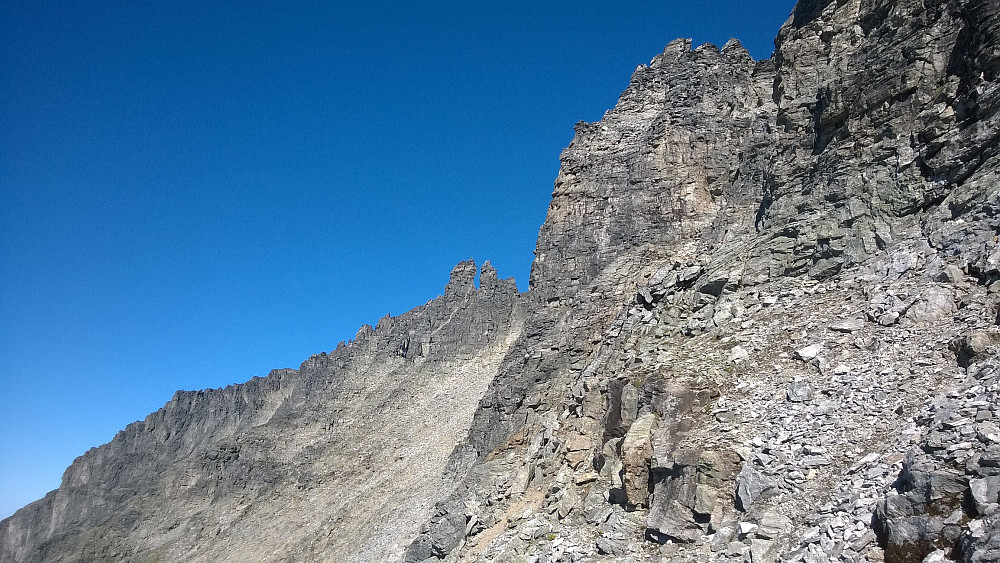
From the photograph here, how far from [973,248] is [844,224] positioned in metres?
4.55

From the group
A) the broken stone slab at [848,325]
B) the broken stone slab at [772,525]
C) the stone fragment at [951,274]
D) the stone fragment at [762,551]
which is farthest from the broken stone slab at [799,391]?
the stone fragment at [951,274]

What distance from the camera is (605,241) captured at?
120 feet

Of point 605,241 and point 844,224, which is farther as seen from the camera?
point 605,241

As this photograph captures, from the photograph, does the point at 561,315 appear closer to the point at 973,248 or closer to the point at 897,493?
the point at 973,248

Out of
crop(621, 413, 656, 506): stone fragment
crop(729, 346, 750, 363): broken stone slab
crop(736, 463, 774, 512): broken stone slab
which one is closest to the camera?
crop(736, 463, 774, 512): broken stone slab

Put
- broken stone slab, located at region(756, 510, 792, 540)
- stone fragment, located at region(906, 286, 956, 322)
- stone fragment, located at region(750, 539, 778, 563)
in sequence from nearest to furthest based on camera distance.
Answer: stone fragment, located at region(750, 539, 778, 563)
broken stone slab, located at region(756, 510, 792, 540)
stone fragment, located at region(906, 286, 956, 322)

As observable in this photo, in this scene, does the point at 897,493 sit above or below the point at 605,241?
below

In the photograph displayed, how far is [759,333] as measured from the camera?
63.2ft

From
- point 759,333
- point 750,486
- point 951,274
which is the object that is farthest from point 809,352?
point 750,486

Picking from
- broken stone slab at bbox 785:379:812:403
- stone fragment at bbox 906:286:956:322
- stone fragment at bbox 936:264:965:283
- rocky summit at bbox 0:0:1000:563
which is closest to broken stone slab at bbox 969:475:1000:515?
rocky summit at bbox 0:0:1000:563

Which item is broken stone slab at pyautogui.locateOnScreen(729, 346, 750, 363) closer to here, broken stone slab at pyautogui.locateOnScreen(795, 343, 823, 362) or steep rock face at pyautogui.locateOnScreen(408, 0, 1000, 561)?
steep rock face at pyautogui.locateOnScreen(408, 0, 1000, 561)

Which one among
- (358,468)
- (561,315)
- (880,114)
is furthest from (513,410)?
(358,468)

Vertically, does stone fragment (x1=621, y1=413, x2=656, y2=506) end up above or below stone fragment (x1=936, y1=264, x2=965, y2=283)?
below

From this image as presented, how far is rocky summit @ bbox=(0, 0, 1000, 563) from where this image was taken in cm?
1295
